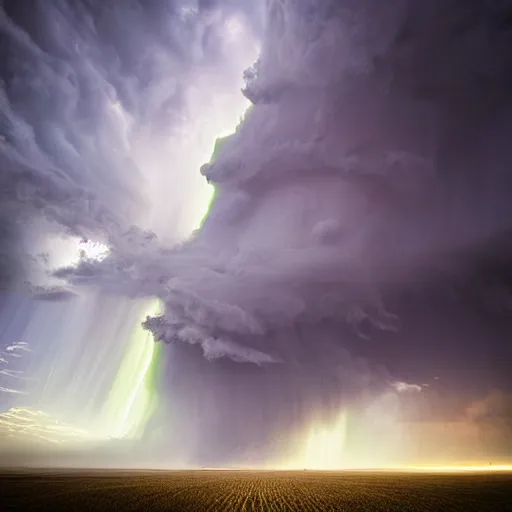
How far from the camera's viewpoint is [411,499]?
56.0 metres

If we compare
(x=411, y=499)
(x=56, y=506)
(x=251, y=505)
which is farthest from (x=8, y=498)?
(x=411, y=499)

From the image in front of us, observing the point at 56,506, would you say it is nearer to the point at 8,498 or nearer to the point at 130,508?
the point at 130,508

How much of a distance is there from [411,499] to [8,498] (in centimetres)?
4889

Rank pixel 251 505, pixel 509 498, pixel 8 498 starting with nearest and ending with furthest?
pixel 251 505 → pixel 8 498 → pixel 509 498

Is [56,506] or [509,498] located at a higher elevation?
[509,498]

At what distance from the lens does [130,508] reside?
41.6 m

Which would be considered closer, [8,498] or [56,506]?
[56,506]

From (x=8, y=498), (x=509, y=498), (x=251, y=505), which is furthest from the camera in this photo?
(x=509, y=498)

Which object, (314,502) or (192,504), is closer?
(192,504)

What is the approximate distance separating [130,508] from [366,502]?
26.9 meters

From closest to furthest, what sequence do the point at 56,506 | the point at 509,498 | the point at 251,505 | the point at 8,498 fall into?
the point at 56,506, the point at 251,505, the point at 8,498, the point at 509,498

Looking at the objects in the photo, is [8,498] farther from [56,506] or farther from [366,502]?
[366,502]

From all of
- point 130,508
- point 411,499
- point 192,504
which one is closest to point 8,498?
point 130,508

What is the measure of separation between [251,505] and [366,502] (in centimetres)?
1445
